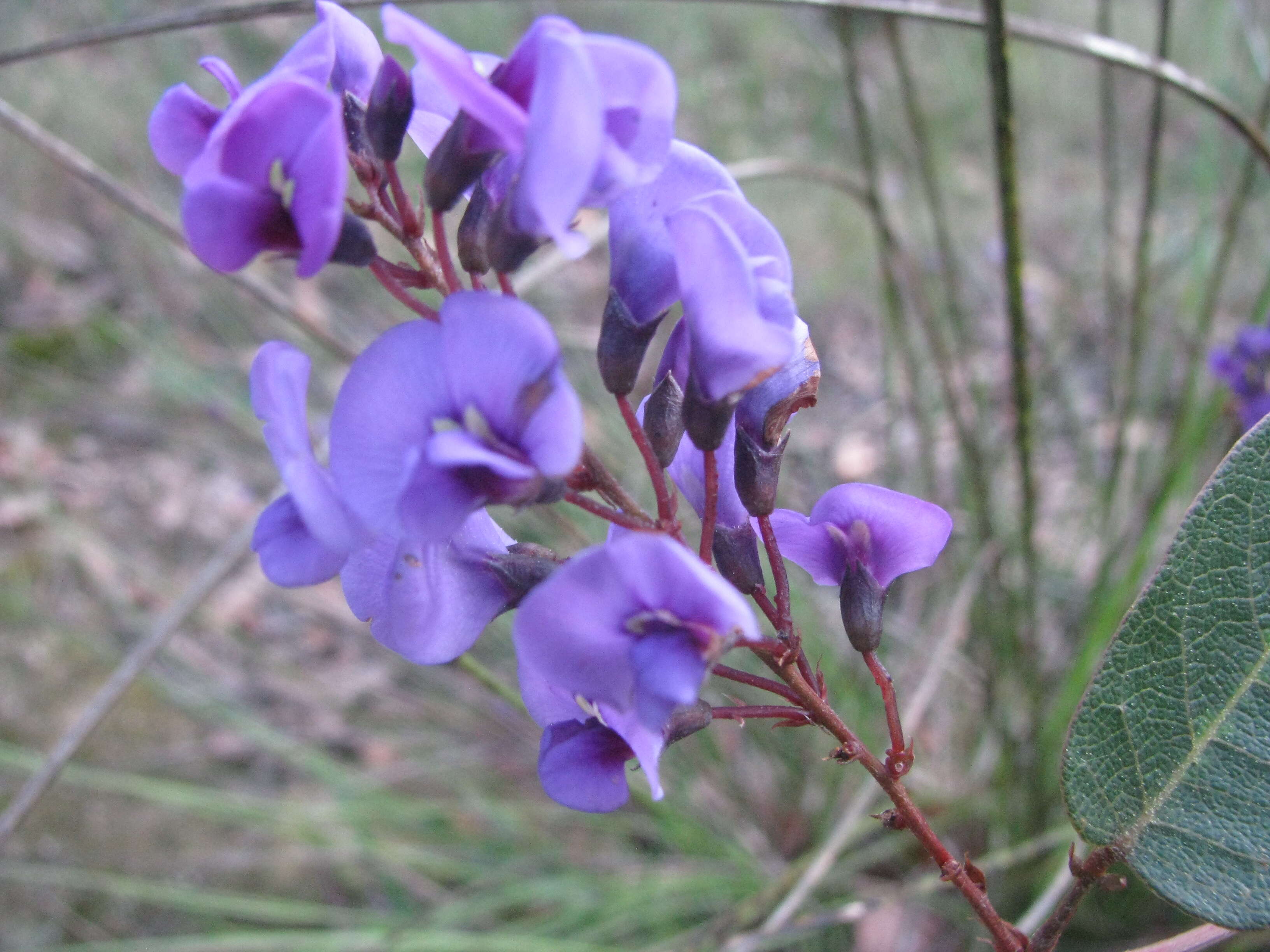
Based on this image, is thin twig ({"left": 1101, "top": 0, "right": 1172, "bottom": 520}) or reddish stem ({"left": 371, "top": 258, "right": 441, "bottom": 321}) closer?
reddish stem ({"left": 371, "top": 258, "right": 441, "bottom": 321})

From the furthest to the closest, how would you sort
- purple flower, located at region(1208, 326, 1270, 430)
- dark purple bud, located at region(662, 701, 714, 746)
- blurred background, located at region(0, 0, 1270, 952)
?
blurred background, located at region(0, 0, 1270, 952), purple flower, located at region(1208, 326, 1270, 430), dark purple bud, located at region(662, 701, 714, 746)

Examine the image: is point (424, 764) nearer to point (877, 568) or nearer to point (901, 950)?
point (901, 950)

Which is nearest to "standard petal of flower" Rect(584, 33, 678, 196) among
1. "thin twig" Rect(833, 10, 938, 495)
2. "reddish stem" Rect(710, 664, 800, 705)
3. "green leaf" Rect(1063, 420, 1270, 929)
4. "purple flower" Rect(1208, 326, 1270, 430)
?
"reddish stem" Rect(710, 664, 800, 705)

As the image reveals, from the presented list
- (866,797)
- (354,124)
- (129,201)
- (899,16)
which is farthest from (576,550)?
→ (354,124)

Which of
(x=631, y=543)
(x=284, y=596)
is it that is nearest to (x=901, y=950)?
(x=631, y=543)

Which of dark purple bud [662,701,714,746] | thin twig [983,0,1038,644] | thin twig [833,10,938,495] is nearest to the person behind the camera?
dark purple bud [662,701,714,746]

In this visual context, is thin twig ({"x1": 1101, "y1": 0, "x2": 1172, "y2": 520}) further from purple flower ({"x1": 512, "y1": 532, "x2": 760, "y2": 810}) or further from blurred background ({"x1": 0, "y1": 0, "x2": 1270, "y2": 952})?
purple flower ({"x1": 512, "y1": 532, "x2": 760, "y2": 810})

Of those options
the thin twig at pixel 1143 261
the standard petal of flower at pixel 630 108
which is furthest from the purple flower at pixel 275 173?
the thin twig at pixel 1143 261
